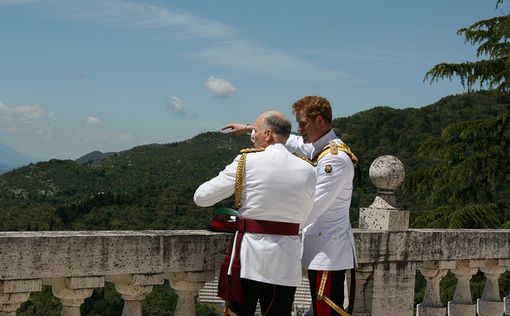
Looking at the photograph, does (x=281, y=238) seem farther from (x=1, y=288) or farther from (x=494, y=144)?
(x=494, y=144)

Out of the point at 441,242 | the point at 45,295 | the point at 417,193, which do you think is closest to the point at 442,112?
the point at 45,295

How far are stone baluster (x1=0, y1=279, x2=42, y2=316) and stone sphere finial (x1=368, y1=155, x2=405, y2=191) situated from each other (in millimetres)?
2554

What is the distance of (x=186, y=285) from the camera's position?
4320 millimetres

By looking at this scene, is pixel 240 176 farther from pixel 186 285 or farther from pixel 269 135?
pixel 186 285

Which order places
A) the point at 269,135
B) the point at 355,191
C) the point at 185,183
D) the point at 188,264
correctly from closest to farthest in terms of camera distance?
the point at 269,135 → the point at 188,264 → the point at 355,191 → the point at 185,183

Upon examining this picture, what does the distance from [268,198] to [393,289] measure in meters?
2.10

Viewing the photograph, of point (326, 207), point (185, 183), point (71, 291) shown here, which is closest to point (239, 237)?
point (326, 207)

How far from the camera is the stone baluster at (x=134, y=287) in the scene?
4121 mm

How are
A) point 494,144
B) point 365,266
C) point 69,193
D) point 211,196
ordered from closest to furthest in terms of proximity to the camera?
point 211,196 → point 365,266 → point 494,144 → point 69,193

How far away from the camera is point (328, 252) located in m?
3.93

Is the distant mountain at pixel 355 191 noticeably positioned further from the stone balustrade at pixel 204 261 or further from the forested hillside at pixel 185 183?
the stone balustrade at pixel 204 261

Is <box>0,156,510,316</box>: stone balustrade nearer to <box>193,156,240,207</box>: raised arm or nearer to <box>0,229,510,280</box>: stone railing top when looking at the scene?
<box>0,229,510,280</box>: stone railing top

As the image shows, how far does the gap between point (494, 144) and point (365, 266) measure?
25.2 feet

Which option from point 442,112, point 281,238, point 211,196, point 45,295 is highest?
point 442,112
